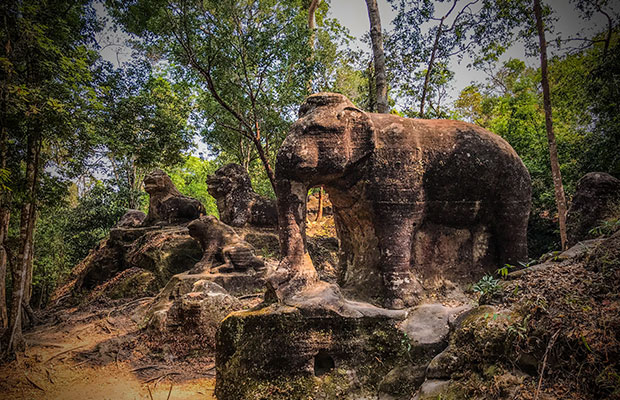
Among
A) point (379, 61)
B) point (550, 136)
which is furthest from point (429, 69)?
point (550, 136)

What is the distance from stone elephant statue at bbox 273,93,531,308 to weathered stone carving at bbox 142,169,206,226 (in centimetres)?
836

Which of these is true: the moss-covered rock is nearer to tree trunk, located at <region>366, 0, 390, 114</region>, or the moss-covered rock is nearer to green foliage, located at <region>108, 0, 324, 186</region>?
tree trunk, located at <region>366, 0, 390, 114</region>

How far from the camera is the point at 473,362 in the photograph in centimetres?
228

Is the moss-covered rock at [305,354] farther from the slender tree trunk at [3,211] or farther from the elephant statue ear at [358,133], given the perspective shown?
the slender tree trunk at [3,211]

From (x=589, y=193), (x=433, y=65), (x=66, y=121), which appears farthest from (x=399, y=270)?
(x=433, y=65)

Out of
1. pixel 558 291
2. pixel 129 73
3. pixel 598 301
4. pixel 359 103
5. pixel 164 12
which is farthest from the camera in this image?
pixel 359 103

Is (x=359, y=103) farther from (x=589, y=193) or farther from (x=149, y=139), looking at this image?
(x=589, y=193)

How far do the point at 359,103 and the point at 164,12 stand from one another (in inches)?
286

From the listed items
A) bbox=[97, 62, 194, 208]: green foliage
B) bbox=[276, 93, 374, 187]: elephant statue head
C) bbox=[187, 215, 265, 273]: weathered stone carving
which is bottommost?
bbox=[187, 215, 265, 273]: weathered stone carving

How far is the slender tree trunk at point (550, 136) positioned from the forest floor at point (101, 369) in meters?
7.40

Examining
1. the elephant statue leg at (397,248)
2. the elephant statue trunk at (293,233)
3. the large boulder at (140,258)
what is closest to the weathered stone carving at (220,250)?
the large boulder at (140,258)

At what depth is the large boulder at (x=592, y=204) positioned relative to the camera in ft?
13.9

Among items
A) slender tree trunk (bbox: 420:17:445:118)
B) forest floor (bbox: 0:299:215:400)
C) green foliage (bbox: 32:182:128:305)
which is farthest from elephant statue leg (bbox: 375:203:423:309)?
green foliage (bbox: 32:182:128:305)

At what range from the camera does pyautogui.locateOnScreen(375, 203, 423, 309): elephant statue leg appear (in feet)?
12.1
